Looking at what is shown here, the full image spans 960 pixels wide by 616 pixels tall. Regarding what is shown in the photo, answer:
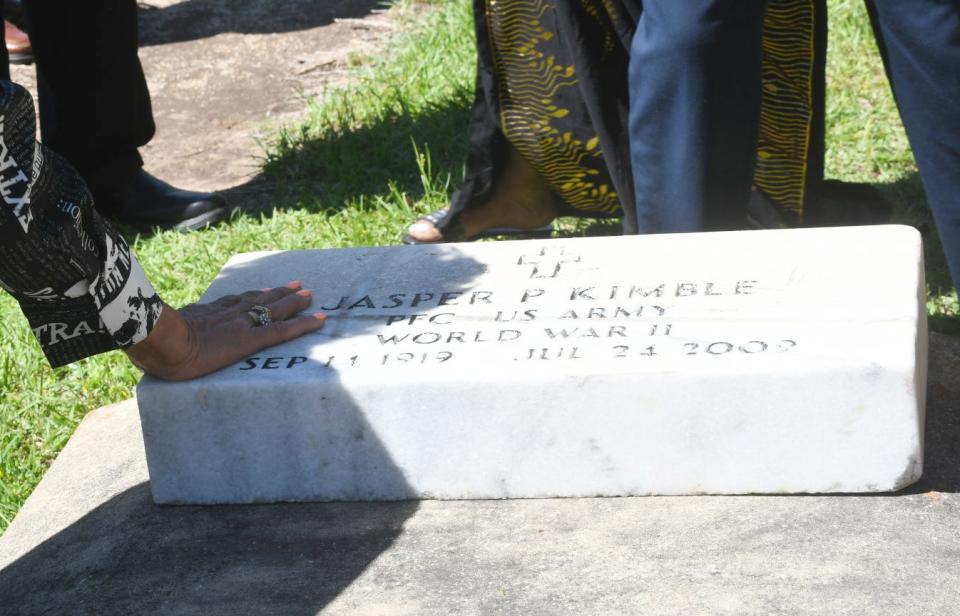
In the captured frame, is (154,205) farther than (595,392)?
Yes

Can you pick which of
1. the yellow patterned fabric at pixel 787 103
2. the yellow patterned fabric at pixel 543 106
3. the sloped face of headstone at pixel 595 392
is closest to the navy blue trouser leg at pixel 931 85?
the sloped face of headstone at pixel 595 392

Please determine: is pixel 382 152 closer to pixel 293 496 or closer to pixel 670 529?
pixel 293 496

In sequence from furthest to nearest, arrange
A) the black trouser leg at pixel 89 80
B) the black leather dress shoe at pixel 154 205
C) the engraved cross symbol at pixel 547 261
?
the black leather dress shoe at pixel 154 205 → the black trouser leg at pixel 89 80 → the engraved cross symbol at pixel 547 261

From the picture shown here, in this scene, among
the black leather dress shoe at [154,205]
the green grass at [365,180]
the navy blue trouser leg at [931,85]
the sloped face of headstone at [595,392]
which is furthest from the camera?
the black leather dress shoe at [154,205]

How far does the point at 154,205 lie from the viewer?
366 centimetres

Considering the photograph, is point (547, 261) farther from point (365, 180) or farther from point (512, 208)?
point (365, 180)

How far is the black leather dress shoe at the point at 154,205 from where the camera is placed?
3.63 metres

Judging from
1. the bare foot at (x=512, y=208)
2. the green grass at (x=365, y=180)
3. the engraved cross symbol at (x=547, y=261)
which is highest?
Result: the engraved cross symbol at (x=547, y=261)

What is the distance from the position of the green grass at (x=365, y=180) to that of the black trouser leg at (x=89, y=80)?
0.99 ft

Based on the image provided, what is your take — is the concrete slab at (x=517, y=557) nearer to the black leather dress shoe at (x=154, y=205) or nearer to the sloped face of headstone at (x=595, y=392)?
the sloped face of headstone at (x=595, y=392)

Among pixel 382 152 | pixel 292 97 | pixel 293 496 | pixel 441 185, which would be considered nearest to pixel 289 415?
pixel 293 496

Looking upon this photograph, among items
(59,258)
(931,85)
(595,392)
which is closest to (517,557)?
(595,392)

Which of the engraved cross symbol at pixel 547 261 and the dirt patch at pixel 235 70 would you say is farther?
the dirt patch at pixel 235 70

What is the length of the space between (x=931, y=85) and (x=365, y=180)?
1.96 m
